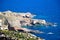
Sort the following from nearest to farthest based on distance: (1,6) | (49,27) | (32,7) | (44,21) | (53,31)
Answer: (53,31) < (49,27) < (44,21) < (1,6) < (32,7)

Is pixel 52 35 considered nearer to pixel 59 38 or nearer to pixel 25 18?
pixel 59 38

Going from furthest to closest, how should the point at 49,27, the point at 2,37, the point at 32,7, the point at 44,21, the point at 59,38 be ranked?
the point at 32,7 → the point at 44,21 → the point at 49,27 → the point at 59,38 → the point at 2,37

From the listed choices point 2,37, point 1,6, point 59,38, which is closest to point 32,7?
point 1,6

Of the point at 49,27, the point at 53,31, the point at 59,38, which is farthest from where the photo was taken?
the point at 49,27

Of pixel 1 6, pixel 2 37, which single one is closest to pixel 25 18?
pixel 1 6

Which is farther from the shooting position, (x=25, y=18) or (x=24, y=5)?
(x=24, y=5)

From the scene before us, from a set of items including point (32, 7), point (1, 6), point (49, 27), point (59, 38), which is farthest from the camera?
point (32, 7)

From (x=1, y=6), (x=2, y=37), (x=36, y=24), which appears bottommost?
(x=2, y=37)

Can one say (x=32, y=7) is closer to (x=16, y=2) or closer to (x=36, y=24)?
(x=16, y=2)

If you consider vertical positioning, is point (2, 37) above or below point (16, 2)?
below
